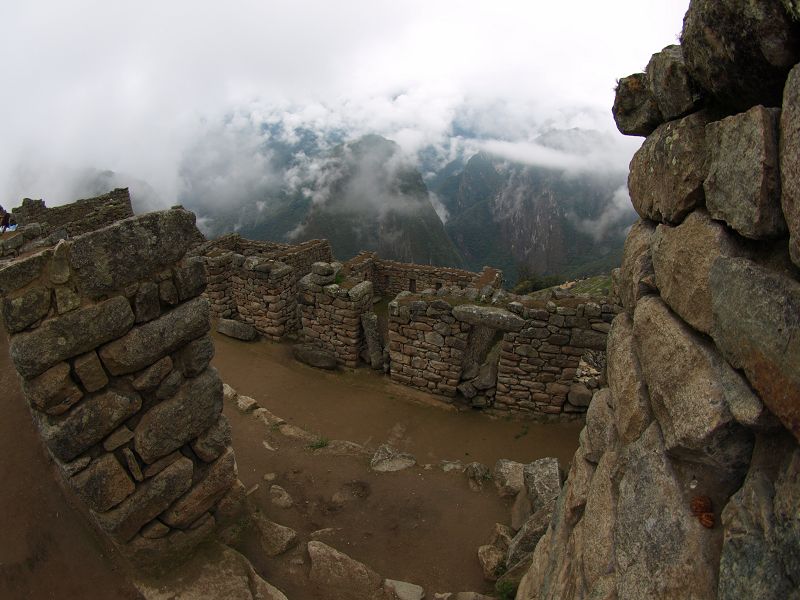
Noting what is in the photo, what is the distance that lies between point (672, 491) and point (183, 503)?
197 inches


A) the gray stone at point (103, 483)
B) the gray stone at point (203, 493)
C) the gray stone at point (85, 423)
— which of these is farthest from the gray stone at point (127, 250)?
the gray stone at point (203, 493)

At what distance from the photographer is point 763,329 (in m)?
1.59

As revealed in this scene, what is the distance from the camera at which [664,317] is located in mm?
2430

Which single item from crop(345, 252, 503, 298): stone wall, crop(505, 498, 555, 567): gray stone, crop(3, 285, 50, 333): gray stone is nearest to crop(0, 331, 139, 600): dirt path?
crop(3, 285, 50, 333): gray stone

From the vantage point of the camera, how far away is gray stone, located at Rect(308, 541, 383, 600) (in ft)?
18.2

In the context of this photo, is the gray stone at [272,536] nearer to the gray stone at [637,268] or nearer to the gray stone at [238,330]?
the gray stone at [637,268]

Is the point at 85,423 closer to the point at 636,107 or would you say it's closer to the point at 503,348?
the point at 636,107

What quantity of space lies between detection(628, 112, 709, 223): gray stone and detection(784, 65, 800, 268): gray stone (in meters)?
0.66

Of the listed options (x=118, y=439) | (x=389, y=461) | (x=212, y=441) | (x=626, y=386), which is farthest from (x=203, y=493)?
(x=626, y=386)

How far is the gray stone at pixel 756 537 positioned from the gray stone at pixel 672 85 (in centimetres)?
161

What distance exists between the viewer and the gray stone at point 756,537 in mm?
1491

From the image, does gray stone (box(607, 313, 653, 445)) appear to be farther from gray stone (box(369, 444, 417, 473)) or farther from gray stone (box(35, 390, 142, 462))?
gray stone (box(369, 444, 417, 473))

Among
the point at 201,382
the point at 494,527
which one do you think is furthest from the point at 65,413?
the point at 494,527

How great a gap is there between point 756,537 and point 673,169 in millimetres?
1692
